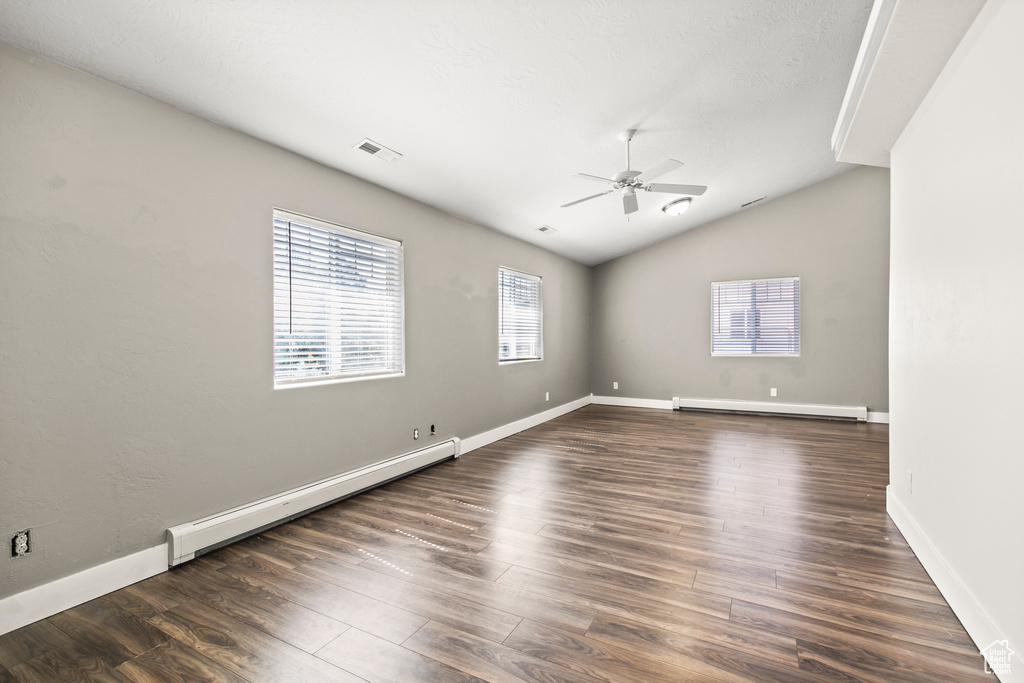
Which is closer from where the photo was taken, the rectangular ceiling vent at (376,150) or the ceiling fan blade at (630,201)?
the rectangular ceiling vent at (376,150)

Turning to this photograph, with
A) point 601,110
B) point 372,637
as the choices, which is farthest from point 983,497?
point 601,110

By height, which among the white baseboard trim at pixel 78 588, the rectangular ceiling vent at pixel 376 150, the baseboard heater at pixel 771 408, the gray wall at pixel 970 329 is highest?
the rectangular ceiling vent at pixel 376 150

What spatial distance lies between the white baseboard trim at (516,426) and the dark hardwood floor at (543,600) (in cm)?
136

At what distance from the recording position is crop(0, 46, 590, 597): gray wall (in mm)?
2018

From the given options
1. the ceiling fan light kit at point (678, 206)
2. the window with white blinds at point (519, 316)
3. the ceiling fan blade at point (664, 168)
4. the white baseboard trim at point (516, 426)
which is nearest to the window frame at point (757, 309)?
the ceiling fan light kit at point (678, 206)

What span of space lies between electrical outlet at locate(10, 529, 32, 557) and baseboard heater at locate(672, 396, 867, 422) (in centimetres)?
726

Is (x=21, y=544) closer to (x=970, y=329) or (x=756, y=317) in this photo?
(x=970, y=329)

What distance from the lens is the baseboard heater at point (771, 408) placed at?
20.8 feet

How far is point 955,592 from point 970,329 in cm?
116

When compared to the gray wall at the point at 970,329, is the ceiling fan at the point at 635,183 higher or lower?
higher

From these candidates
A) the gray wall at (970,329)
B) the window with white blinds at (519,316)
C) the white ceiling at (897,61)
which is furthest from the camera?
the window with white blinds at (519,316)

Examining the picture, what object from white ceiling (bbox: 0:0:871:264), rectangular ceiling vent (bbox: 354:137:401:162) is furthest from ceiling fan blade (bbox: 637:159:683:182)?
rectangular ceiling vent (bbox: 354:137:401:162)

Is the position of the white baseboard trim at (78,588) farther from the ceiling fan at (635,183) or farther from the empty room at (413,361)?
the ceiling fan at (635,183)

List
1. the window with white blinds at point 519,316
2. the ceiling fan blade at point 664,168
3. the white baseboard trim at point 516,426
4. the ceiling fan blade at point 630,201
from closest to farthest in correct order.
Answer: the ceiling fan blade at point 664,168, the ceiling fan blade at point 630,201, the white baseboard trim at point 516,426, the window with white blinds at point 519,316
